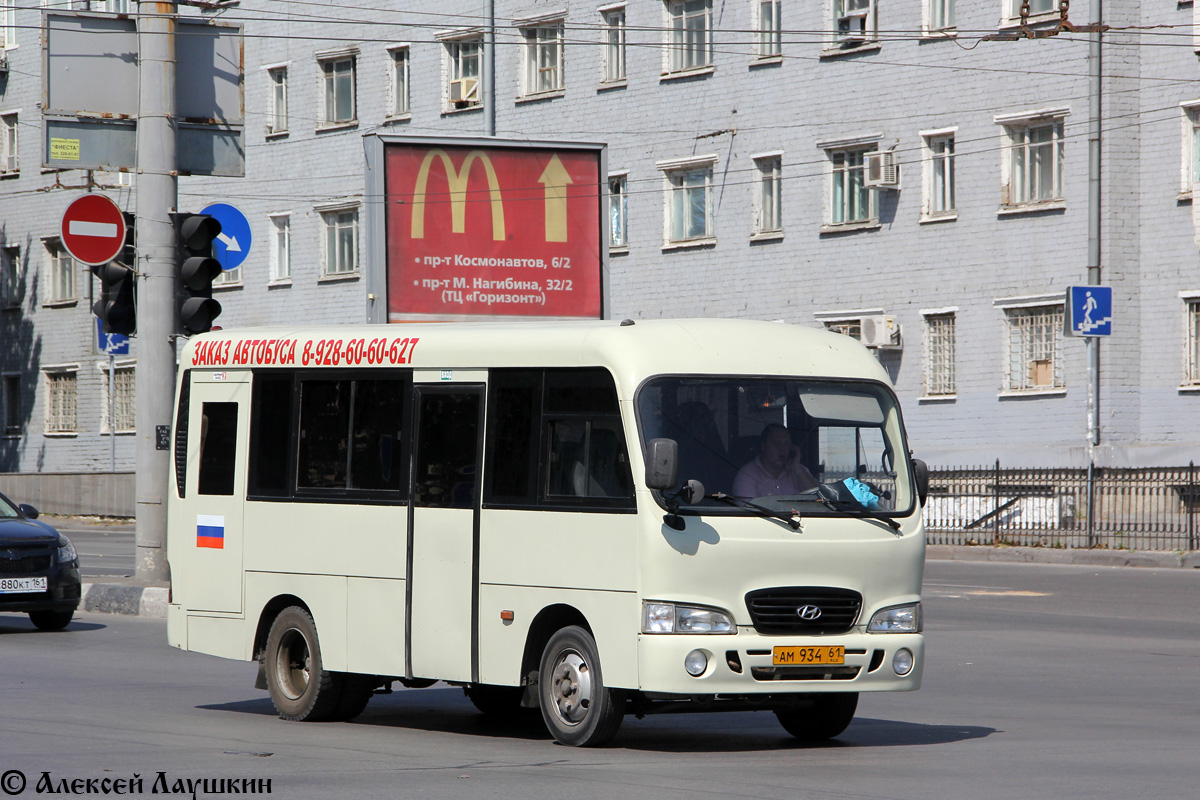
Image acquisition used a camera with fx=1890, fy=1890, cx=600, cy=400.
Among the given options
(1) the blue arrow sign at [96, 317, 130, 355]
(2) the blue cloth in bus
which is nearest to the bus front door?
(2) the blue cloth in bus

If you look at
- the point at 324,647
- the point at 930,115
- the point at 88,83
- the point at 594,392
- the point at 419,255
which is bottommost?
the point at 324,647

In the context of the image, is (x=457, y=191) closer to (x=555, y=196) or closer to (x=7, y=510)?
(x=555, y=196)

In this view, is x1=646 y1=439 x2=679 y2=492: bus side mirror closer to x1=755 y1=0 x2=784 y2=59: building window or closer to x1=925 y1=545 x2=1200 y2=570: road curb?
x1=925 y1=545 x2=1200 y2=570: road curb

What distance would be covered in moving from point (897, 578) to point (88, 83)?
40.6 feet

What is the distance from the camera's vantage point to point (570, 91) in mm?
42469

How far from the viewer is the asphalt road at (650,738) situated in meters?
8.72

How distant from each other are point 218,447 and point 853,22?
2722 centimetres

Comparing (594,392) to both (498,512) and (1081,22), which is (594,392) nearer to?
(498,512)

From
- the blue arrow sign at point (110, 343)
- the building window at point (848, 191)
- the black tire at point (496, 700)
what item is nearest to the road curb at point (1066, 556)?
the building window at point (848, 191)

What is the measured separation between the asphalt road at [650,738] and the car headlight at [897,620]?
66 centimetres

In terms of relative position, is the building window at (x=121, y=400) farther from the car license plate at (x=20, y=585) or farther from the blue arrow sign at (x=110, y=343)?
the car license plate at (x=20, y=585)

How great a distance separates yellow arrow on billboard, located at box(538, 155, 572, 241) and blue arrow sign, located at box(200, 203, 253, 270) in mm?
4941

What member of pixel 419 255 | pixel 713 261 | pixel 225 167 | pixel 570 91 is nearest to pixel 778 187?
pixel 713 261

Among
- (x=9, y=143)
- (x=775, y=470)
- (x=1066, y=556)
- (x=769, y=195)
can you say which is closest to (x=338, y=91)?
(x=769, y=195)
